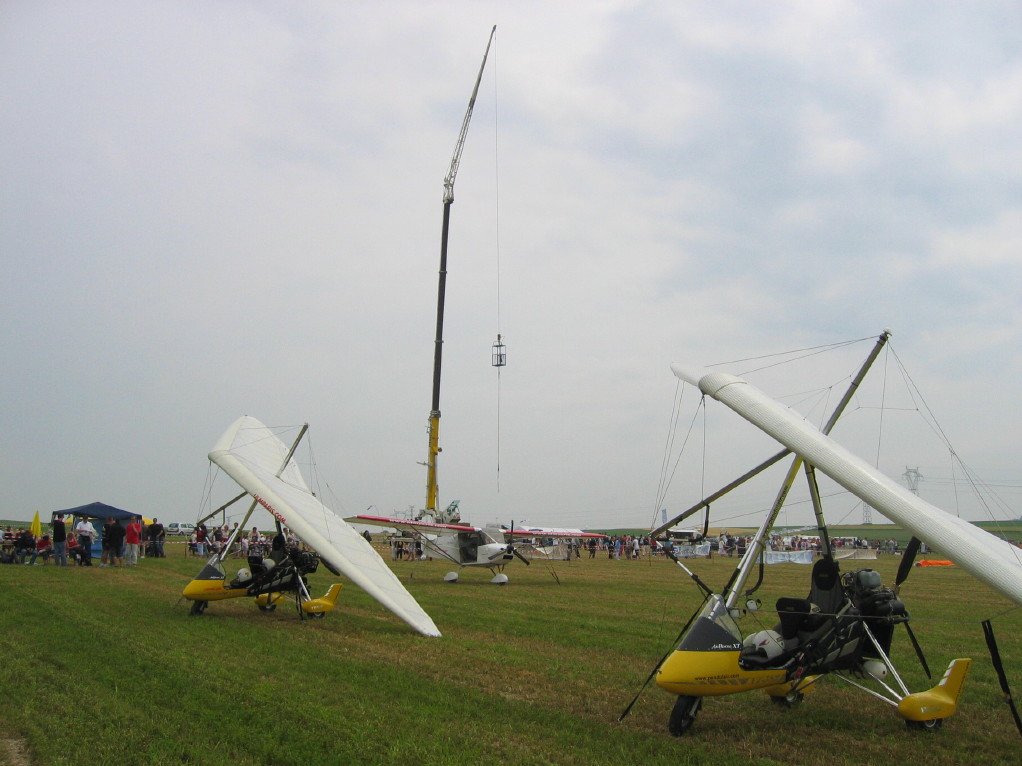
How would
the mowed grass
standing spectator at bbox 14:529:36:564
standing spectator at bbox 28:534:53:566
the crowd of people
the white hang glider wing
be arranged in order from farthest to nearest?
standing spectator at bbox 28:534:53:566 → standing spectator at bbox 14:529:36:564 → the crowd of people → the mowed grass → the white hang glider wing

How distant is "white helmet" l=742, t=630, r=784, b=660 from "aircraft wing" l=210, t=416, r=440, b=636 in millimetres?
4895

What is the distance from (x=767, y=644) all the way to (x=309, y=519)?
7.31m

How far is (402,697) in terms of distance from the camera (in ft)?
Result: 22.6

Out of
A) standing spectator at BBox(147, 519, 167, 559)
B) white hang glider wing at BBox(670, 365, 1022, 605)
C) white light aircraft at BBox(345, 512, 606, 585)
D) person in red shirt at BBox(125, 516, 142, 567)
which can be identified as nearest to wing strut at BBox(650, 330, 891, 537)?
white hang glider wing at BBox(670, 365, 1022, 605)

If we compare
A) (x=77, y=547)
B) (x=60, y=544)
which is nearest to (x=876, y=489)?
(x=60, y=544)

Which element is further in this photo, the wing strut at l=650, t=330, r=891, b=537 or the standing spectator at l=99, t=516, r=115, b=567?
the standing spectator at l=99, t=516, r=115, b=567

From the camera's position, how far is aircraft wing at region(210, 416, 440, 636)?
10.1m

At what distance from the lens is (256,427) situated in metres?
16.1

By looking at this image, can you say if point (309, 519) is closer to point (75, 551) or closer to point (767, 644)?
point (767, 644)

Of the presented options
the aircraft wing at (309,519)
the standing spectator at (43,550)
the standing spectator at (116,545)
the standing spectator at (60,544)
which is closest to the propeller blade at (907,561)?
the aircraft wing at (309,519)

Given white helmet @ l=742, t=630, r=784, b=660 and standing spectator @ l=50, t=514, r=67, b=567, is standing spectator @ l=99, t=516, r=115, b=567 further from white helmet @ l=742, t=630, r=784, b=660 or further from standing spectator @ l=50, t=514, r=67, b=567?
white helmet @ l=742, t=630, r=784, b=660

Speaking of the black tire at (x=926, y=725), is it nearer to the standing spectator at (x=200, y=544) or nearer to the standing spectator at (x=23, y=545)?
the standing spectator at (x=23, y=545)

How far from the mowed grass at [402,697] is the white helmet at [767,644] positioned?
2.02 feet

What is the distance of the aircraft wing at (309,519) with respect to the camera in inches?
398
